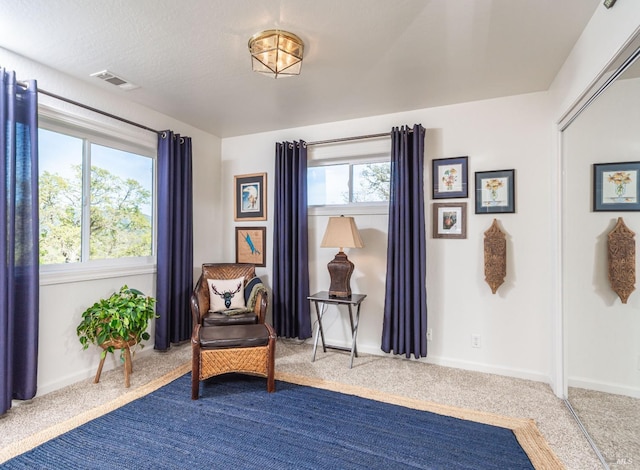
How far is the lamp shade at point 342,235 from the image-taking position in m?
3.14

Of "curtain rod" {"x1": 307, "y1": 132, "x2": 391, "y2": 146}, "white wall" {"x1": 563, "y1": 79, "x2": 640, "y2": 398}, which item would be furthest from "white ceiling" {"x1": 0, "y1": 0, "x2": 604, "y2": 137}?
"white wall" {"x1": 563, "y1": 79, "x2": 640, "y2": 398}

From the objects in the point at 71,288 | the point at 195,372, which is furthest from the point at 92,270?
the point at 195,372

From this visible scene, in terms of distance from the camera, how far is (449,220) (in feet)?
10.5

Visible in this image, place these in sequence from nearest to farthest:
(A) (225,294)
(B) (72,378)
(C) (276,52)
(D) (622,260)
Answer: (D) (622,260) < (C) (276,52) < (B) (72,378) < (A) (225,294)

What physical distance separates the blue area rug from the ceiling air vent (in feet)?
8.28

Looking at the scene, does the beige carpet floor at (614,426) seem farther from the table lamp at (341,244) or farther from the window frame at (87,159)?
the window frame at (87,159)

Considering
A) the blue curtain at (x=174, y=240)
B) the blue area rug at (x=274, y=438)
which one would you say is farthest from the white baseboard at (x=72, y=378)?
the blue area rug at (x=274, y=438)

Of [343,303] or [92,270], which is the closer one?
[92,270]

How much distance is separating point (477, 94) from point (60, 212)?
147 inches

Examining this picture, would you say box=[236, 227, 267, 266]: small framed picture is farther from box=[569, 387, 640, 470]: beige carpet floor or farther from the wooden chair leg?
box=[569, 387, 640, 470]: beige carpet floor

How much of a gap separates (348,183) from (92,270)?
2610 millimetres

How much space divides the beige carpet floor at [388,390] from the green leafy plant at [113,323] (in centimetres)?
37

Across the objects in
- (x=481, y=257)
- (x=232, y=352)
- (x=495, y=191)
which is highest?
(x=495, y=191)

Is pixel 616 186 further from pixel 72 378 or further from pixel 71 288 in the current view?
pixel 72 378
